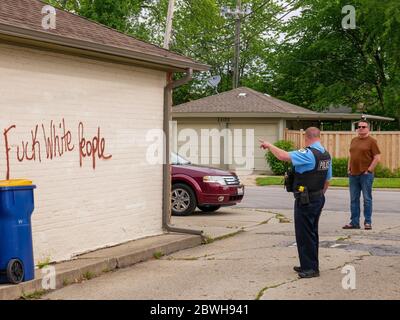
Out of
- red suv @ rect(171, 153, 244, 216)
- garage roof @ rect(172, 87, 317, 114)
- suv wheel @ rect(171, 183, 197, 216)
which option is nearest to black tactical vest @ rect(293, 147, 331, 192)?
red suv @ rect(171, 153, 244, 216)

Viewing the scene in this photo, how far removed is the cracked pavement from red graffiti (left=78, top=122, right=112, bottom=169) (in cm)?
170

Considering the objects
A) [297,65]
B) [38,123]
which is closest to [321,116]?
[297,65]

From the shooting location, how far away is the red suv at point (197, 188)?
15500 mm

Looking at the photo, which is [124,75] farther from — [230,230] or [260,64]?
[260,64]

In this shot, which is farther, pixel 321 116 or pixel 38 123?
pixel 321 116

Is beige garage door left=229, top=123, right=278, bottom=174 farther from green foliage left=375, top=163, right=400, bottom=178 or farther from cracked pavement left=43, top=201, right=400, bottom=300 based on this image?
cracked pavement left=43, top=201, right=400, bottom=300

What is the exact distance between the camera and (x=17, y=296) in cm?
753

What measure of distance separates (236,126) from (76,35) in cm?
2378

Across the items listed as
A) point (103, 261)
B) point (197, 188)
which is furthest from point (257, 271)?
point (197, 188)

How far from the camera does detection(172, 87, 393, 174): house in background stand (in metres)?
32.8

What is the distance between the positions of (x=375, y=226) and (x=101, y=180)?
19.0ft


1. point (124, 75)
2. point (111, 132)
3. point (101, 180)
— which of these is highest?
point (124, 75)

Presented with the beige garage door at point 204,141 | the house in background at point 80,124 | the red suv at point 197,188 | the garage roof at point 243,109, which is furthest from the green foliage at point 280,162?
the house in background at point 80,124

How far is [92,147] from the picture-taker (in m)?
10.3
